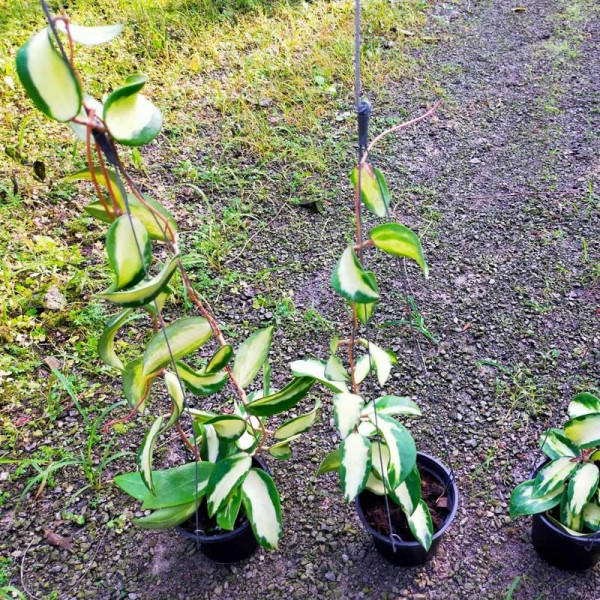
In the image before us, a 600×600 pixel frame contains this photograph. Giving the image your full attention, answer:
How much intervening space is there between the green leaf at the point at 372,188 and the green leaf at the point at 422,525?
626 millimetres

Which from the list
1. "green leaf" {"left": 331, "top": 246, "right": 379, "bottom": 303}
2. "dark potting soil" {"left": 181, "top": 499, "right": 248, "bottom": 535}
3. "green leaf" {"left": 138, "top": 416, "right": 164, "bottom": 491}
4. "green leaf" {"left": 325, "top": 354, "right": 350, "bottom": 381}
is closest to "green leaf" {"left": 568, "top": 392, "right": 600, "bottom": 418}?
"green leaf" {"left": 325, "top": 354, "right": 350, "bottom": 381}

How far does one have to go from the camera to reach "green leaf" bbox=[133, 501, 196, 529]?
1168 mm

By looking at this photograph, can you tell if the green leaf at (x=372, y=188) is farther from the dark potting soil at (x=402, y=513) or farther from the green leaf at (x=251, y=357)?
the dark potting soil at (x=402, y=513)

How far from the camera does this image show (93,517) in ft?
4.81

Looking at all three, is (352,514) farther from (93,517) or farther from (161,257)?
(161,257)

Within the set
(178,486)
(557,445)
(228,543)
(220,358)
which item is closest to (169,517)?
(178,486)

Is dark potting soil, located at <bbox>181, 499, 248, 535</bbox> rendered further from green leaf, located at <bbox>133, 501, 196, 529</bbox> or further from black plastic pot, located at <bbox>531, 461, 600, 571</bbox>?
black plastic pot, located at <bbox>531, 461, 600, 571</bbox>

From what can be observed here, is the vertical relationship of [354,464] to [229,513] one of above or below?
above

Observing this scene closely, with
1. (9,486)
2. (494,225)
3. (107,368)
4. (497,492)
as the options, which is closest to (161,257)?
(107,368)

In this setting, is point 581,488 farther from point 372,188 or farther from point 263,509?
point 372,188

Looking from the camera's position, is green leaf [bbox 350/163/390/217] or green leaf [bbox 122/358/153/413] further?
green leaf [bbox 122/358/153/413]

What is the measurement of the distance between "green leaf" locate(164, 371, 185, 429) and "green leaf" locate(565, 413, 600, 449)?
0.77m

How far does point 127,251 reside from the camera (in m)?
0.86

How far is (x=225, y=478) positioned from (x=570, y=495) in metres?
0.70
